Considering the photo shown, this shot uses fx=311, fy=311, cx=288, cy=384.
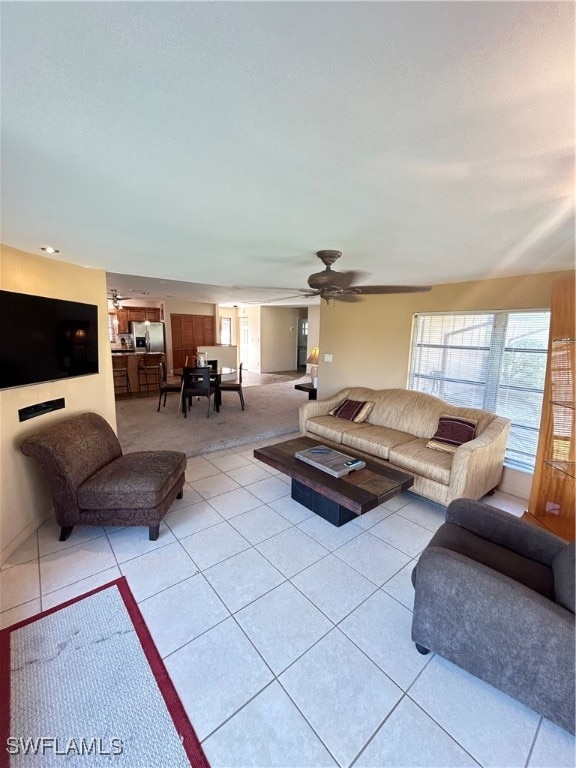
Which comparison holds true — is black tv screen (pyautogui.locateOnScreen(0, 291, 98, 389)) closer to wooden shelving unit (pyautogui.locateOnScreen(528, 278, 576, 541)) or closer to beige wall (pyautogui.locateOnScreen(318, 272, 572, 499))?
beige wall (pyautogui.locateOnScreen(318, 272, 572, 499))

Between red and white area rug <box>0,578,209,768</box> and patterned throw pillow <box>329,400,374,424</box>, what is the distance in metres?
3.02

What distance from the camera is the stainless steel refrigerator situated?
8891 mm

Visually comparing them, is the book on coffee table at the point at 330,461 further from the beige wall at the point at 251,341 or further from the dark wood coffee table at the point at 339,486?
the beige wall at the point at 251,341

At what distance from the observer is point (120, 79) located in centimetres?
82

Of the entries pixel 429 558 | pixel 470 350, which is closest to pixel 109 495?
pixel 429 558

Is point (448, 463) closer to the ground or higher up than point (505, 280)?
closer to the ground

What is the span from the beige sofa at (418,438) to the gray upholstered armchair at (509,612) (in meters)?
0.99

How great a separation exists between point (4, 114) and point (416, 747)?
2.67 metres

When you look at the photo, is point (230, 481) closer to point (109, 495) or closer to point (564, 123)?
point (109, 495)

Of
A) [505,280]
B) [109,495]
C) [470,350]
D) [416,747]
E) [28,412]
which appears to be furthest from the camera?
[470,350]

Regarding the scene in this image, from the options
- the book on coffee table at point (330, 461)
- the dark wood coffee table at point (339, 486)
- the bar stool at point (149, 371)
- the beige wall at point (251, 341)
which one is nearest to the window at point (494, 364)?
the dark wood coffee table at point (339, 486)

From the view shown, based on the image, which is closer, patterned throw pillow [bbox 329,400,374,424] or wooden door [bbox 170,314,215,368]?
patterned throw pillow [bbox 329,400,374,424]

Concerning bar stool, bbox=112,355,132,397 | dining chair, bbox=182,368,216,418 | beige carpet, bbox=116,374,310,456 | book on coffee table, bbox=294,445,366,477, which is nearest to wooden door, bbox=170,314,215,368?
bar stool, bbox=112,355,132,397

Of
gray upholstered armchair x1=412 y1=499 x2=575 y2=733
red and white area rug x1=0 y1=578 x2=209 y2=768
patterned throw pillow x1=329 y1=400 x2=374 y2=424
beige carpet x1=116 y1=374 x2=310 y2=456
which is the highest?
patterned throw pillow x1=329 y1=400 x2=374 y2=424
